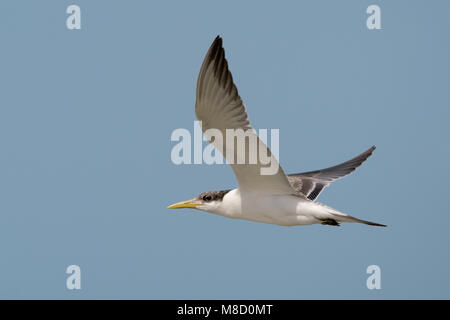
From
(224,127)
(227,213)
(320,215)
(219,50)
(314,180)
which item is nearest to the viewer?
(219,50)

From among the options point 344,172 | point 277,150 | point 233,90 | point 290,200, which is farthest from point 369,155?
point 233,90

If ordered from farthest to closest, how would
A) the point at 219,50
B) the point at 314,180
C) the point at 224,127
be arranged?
the point at 314,180, the point at 224,127, the point at 219,50

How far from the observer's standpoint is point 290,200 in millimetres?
8211

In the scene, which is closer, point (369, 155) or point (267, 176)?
point (267, 176)

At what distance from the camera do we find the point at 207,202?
8.68 m

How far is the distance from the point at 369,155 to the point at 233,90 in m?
3.97

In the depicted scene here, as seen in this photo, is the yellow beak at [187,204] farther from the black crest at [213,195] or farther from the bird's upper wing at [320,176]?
the bird's upper wing at [320,176]

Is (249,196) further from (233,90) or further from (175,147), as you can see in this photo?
(233,90)

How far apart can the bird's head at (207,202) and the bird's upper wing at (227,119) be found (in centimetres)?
55

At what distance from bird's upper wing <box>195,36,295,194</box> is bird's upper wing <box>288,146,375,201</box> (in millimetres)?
1251

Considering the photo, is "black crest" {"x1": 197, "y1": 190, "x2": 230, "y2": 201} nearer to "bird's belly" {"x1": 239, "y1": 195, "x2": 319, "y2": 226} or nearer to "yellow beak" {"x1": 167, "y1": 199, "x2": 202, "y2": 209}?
"yellow beak" {"x1": 167, "y1": 199, "x2": 202, "y2": 209}

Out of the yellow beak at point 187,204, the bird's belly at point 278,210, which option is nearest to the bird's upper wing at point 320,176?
the bird's belly at point 278,210

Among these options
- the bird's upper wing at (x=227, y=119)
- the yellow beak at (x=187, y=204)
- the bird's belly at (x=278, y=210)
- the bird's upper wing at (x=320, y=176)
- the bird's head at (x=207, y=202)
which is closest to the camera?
the bird's upper wing at (x=227, y=119)

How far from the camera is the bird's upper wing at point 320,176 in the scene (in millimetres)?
9398
